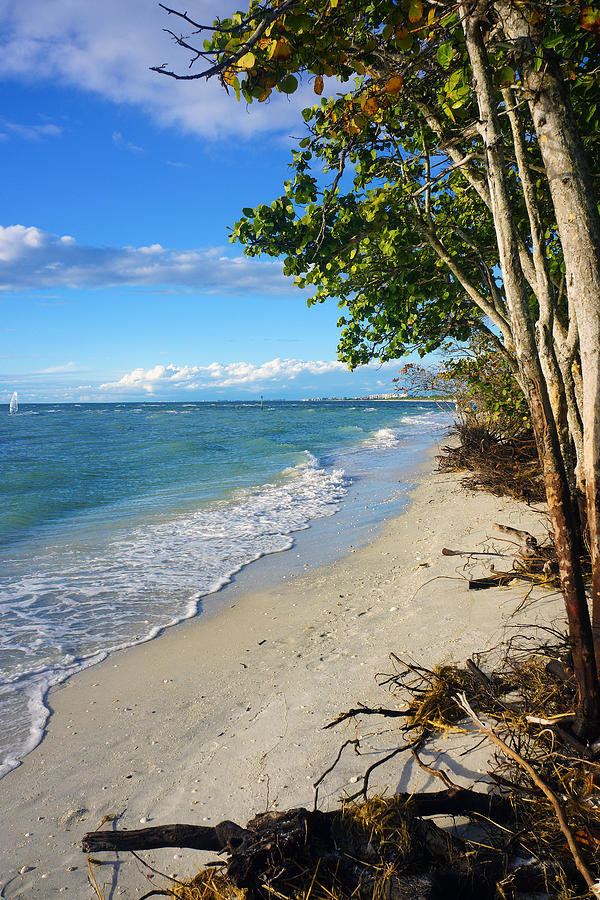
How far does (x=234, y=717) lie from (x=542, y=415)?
3.16 metres

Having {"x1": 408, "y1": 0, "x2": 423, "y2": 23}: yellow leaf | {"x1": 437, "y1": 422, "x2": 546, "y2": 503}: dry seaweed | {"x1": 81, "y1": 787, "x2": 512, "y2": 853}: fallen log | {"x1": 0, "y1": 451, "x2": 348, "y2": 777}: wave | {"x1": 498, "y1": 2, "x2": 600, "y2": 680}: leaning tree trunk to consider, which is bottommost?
{"x1": 0, "y1": 451, "x2": 348, "y2": 777}: wave

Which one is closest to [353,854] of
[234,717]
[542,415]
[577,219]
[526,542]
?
[234,717]

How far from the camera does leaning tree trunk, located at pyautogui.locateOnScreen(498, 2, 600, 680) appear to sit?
96.7 inches

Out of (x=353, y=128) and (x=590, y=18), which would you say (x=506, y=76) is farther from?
(x=353, y=128)

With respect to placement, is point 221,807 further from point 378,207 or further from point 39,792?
point 378,207

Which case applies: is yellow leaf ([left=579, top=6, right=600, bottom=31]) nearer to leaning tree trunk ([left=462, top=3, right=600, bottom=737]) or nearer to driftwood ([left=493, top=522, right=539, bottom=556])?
leaning tree trunk ([left=462, top=3, right=600, bottom=737])

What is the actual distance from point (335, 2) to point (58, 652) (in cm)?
607

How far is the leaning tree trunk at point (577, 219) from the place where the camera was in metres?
2.46

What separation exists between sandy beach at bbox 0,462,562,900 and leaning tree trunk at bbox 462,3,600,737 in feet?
2.47

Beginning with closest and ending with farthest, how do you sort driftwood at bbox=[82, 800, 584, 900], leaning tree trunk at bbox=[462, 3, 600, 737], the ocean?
driftwood at bbox=[82, 800, 584, 900] → leaning tree trunk at bbox=[462, 3, 600, 737] → the ocean

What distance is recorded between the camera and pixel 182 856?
256 cm

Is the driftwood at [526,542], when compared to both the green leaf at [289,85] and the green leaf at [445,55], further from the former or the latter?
the green leaf at [289,85]

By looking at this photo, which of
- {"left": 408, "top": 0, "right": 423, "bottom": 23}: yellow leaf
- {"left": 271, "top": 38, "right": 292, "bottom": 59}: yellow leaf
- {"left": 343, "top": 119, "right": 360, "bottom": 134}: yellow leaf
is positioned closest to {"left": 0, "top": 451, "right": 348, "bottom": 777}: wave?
{"left": 271, "top": 38, "right": 292, "bottom": 59}: yellow leaf

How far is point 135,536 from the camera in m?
10.1
